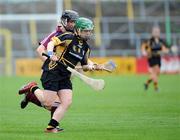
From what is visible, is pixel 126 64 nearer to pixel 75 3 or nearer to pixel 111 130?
pixel 75 3

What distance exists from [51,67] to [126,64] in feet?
96.6

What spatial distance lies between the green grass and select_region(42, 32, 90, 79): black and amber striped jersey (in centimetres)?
115

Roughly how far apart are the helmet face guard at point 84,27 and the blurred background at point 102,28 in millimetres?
27797

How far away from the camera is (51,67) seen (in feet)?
43.4

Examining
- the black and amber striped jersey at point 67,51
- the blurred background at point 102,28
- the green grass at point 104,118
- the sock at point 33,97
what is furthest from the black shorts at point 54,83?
the blurred background at point 102,28

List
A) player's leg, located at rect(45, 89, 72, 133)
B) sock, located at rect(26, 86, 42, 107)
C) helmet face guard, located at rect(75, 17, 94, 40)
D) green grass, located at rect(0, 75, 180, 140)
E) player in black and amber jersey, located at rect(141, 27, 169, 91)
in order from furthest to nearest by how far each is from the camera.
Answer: player in black and amber jersey, located at rect(141, 27, 169, 91), sock, located at rect(26, 86, 42, 107), helmet face guard, located at rect(75, 17, 94, 40), player's leg, located at rect(45, 89, 72, 133), green grass, located at rect(0, 75, 180, 140)

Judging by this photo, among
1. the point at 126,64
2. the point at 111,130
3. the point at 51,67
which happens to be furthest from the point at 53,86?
the point at 126,64

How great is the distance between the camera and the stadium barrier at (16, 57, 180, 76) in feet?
137

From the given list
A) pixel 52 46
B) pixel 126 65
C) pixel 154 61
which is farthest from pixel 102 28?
pixel 52 46

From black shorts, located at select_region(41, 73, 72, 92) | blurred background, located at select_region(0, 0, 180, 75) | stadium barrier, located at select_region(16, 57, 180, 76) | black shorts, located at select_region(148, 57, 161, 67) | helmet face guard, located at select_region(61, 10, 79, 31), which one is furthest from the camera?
blurred background, located at select_region(0, 0, 180, 75)

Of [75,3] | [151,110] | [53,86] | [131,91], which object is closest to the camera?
[53,86]

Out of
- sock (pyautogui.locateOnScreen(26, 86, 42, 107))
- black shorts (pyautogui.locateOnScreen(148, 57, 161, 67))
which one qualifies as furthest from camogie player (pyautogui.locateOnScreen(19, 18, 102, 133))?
black shorts (pyautogui.locateOnScreen(148, 57, 161, 67))

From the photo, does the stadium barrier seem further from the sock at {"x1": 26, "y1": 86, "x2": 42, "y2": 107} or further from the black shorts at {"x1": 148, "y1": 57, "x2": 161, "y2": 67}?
the sock at {"x1": 26, "y1": 86, "x2": 42, "y2": 107}

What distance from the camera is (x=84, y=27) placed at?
13.0 meters
